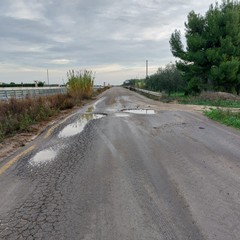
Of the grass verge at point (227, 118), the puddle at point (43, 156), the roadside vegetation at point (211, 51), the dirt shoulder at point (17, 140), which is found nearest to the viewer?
the puddle at point (43, 156)

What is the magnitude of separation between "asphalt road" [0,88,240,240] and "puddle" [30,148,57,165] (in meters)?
0.02

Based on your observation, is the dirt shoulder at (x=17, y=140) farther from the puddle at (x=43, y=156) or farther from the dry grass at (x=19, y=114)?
the puddle at (x=43, y=156)

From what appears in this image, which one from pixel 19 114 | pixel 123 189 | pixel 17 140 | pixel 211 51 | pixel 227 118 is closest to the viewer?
pixel 123 189

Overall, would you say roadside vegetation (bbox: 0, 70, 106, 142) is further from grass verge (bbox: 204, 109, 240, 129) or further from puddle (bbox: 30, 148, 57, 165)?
grass verge (bbox: 204, 109, 240, 129)

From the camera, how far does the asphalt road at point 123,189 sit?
11.6 feet

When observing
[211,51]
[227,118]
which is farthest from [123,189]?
[211,51]

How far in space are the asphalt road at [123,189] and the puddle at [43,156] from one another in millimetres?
23

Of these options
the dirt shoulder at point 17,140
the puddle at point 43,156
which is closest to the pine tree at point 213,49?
the dirt shoulder at point 17,140

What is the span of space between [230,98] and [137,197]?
23.1m

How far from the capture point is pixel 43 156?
7141 millimetres

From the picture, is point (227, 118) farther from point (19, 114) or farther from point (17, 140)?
point (19, 114)

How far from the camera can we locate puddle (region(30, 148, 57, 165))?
21.9ft

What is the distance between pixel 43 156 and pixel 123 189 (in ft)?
9.66

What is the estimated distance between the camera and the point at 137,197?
14.7 ft
